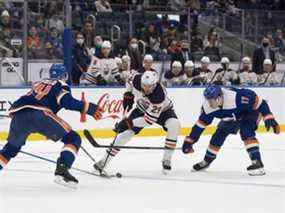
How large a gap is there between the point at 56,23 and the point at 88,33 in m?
0.64

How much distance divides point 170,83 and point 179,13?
5.86 ft

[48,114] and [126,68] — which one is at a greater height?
[48,114]

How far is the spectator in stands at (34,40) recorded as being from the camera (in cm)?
1062

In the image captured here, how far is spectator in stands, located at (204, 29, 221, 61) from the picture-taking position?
13.0 metres

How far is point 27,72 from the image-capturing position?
10578 millimetres

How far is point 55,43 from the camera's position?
1082 cm

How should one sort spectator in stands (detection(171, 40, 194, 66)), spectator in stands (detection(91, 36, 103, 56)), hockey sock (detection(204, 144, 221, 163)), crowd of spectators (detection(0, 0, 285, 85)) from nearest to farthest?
Answer: hockey sock (detection(204, 144, 221, 163)), crowd of spectators (detection(0, 0, 285, 85)), spectator in stands (detection(91, 36, 103, 56)), spectator in stands (detection(171, 40, 194, 66))

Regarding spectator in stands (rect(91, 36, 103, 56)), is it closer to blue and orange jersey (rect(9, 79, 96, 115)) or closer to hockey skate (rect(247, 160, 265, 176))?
hockey skate (rect(247, 160, 265, 176))

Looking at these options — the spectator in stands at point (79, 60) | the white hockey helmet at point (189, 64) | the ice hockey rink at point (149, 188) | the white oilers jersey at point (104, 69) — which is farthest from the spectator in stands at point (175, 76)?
the ice hockey rink at point (149, 188)

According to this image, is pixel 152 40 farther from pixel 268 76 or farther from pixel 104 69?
pixel 268 76

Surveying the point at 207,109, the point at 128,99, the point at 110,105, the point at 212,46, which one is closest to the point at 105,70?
the point at 110,105

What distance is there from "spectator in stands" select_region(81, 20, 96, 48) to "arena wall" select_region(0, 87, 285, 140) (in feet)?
3.09

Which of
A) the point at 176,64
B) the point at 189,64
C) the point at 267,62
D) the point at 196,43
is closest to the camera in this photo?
the point at 176,64

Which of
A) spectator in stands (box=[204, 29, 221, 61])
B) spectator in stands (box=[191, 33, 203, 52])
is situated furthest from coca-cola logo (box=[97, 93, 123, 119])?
spectator in stands (box=[204, 29, 221, 61])
